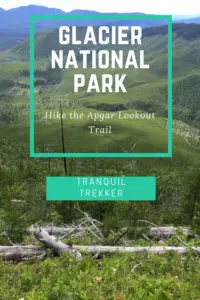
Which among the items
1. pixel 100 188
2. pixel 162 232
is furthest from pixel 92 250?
pixel 100 188

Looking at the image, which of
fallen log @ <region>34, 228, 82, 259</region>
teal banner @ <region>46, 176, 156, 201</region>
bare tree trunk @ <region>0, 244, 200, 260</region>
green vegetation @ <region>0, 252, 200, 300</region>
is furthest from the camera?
teal banner @ <region>46, 176, 156, 201</region>

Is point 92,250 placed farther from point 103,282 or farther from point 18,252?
point 103,282

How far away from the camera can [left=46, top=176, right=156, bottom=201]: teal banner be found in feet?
48.7

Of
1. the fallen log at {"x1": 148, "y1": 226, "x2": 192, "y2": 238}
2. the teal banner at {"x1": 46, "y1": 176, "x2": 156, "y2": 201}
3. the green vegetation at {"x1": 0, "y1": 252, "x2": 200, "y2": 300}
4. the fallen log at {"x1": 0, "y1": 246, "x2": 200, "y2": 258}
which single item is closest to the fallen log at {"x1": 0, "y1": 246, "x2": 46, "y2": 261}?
the fallen log at {"x1": 0, "y1": 246, "x2": 200, "y2": 258}

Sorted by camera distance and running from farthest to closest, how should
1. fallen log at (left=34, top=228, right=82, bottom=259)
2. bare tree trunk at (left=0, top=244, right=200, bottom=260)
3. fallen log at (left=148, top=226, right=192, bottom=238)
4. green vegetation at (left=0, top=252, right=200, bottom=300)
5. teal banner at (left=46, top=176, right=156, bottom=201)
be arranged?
teal banner at (left=46, top=176, right=156, bottom=201) < fallen log at (left=148, top=226, right=192, bottom=238) < bare tree trunk at (left=0, top=244, right=200, bottom=260) < fallen log at (left=34, top=228, right=82, bottom=259) < green vegetation at (left=0, top=252, right=200, bottom=300)

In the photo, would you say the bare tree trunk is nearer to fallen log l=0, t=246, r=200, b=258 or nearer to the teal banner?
fallen log l=0, t=246, r=200, b=258

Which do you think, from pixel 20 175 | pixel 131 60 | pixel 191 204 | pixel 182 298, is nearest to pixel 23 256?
pixel 182 298

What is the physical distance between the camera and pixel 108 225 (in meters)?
12.6

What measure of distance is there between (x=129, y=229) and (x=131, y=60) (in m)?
6.77

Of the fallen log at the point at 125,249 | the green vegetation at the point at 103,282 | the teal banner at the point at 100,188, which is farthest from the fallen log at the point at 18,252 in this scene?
the teal banner at the point at 100,188

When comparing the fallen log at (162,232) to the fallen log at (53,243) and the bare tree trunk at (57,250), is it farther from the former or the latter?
the fallen log at (53,243)

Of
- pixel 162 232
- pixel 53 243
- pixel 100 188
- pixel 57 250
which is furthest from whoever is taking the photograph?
pixel 100 188

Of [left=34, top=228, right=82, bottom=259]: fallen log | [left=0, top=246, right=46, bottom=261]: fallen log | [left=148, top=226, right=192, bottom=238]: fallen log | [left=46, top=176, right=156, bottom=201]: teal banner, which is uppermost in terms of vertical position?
[left=46, top=176, right=156, bottom=201]: teal banner

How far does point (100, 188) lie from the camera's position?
48.9 ft
